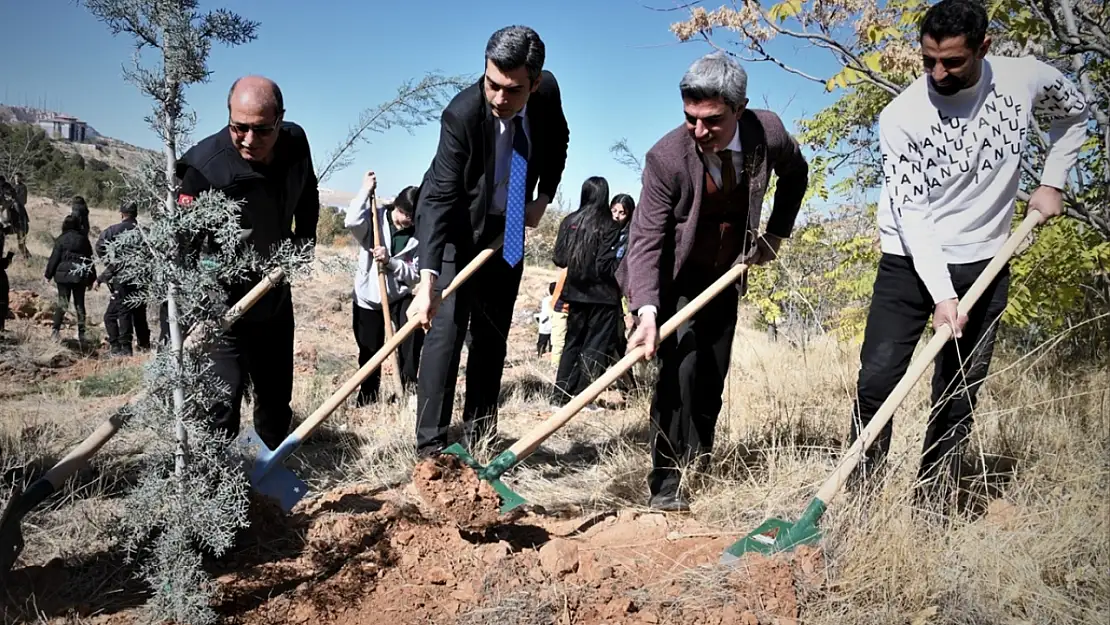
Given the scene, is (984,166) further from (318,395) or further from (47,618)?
(318,395)

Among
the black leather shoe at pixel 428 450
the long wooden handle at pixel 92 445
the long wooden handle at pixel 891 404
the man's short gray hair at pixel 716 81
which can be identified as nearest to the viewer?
the long wooden handle at pixel 92 445

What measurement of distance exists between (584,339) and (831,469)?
3.65 meters

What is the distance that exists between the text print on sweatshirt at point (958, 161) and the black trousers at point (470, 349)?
170cm

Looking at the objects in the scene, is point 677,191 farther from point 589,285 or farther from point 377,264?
point 589,285

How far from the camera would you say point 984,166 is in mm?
3115

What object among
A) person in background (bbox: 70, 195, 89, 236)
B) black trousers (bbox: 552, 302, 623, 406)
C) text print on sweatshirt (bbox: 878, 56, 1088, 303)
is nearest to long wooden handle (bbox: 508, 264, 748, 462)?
text print on sweatshirt (bbox: 878, 56, 1088, 303)

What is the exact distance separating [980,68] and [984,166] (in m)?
0.36

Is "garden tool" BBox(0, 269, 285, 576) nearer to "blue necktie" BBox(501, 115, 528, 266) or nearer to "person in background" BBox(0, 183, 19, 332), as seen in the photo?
"blue necktie" BBox(501, 115, 528, 266)

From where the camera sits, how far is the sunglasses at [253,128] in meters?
3.16

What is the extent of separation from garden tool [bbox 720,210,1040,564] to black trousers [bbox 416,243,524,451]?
155cm

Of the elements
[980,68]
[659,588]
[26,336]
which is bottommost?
[659,588]

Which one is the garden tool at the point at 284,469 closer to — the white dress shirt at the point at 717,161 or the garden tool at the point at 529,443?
the garden tool at the point at 529,443

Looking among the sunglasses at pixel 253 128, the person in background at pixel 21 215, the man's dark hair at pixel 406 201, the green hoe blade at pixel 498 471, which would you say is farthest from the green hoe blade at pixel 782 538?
the person in background at pixel 21 215

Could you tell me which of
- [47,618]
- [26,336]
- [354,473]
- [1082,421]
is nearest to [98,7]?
[47,618]
